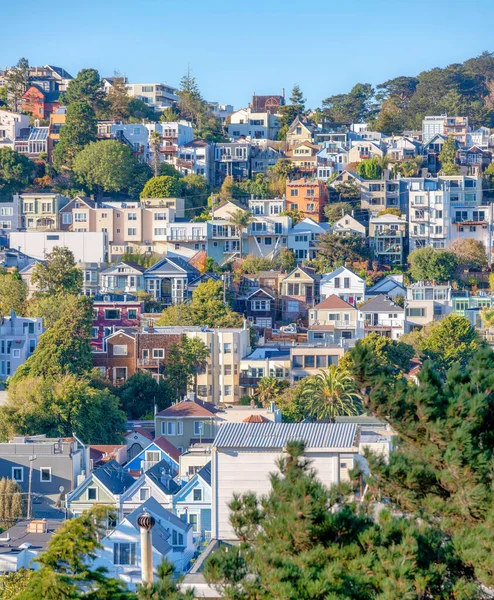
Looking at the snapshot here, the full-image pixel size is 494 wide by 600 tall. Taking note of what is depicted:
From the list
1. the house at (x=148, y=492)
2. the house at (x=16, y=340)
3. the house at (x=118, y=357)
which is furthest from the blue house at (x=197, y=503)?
the house at (x=16, y=340)

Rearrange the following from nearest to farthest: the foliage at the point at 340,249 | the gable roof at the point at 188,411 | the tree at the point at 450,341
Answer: the gable roof at the point at 188,411 < the tree at the point at 450,341 < the foliage at the point at 340,249

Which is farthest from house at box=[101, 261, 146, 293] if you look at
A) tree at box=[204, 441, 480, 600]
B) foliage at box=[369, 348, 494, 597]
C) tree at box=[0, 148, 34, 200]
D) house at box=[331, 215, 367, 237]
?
tree at box=[204, 441, 480, 600]

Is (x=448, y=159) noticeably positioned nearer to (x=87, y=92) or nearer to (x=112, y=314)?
(x=87, y=92)

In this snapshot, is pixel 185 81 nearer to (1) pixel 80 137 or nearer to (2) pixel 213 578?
(1) pixel 80 137

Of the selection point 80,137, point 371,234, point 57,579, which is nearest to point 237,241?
point 371,234

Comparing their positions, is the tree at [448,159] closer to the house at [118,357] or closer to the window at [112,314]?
the window at [112,314]
